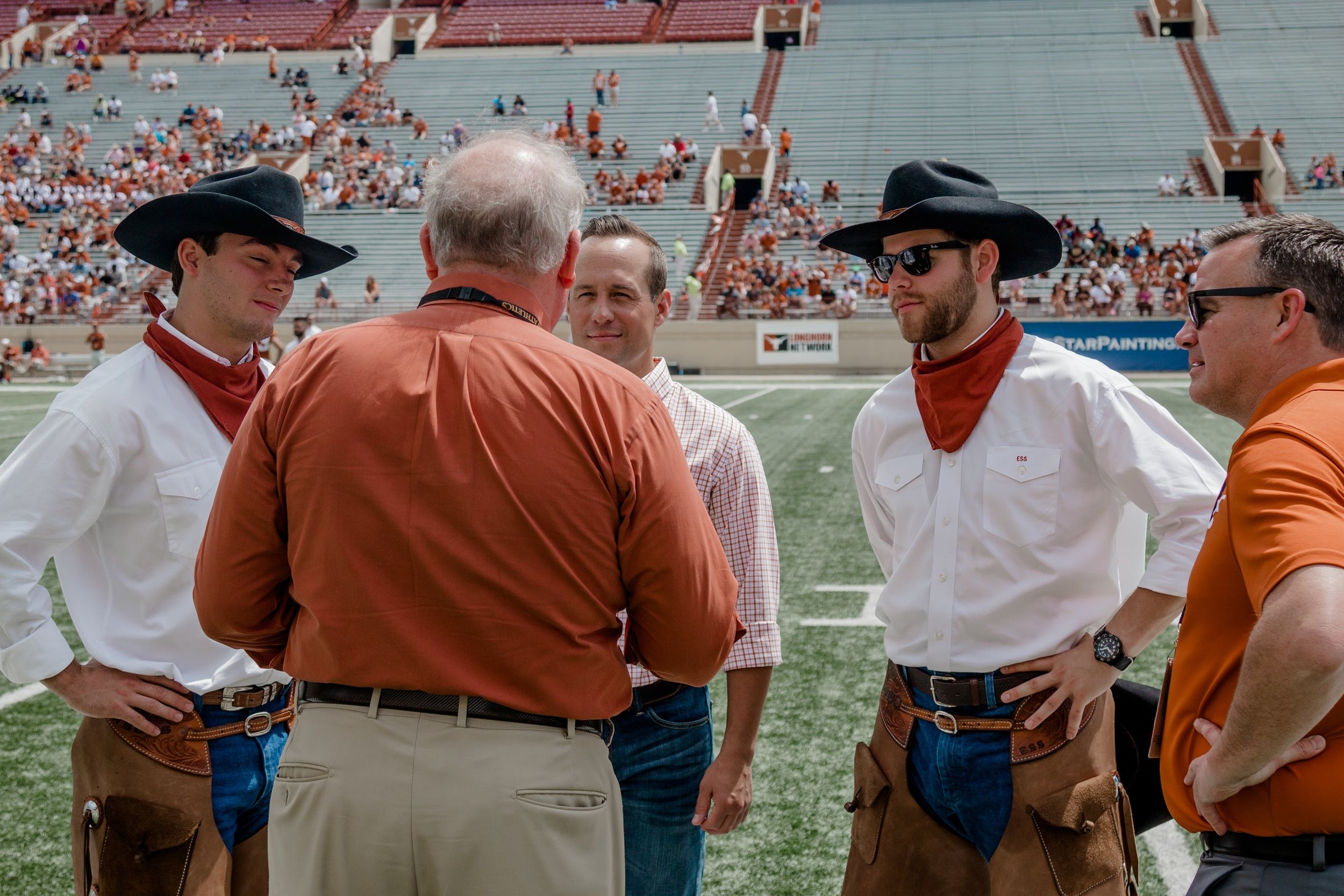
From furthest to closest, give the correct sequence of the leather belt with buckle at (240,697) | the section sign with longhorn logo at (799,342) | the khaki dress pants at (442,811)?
1. the section sign with longhorn logo at (799,342)
2. the leather belt with buckle at (240,697)
3. the khaki dress pants at (442,811)

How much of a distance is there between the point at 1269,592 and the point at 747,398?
797 inches

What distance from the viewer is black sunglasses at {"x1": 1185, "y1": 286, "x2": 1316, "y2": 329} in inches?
83.4

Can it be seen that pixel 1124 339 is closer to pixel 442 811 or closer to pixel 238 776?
pixel 238 776

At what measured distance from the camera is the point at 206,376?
9.45 ft

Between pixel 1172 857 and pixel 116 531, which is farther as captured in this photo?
pixel 1172 857

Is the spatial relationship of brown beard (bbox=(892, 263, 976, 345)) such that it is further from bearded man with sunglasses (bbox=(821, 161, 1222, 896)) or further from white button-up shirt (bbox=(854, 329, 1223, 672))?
white button-up shirt (bbox=(854, 329, 1223, 672))

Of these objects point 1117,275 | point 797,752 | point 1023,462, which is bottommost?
point 1117,275

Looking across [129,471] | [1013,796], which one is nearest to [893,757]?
[1013,796]

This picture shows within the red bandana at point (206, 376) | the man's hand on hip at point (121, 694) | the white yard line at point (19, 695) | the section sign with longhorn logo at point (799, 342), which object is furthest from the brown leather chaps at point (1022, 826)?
the section sign with longhorn logo at point (799, 342)

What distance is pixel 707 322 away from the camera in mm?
29406

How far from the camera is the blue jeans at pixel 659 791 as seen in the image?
2672 millimetres

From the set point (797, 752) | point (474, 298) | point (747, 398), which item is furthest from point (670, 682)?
point (747, 398)

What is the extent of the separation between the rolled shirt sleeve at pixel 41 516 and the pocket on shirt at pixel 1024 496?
2016 millimetres

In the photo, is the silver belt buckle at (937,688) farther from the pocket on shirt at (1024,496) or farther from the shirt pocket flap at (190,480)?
the shirt pocket flap at (190,480)
